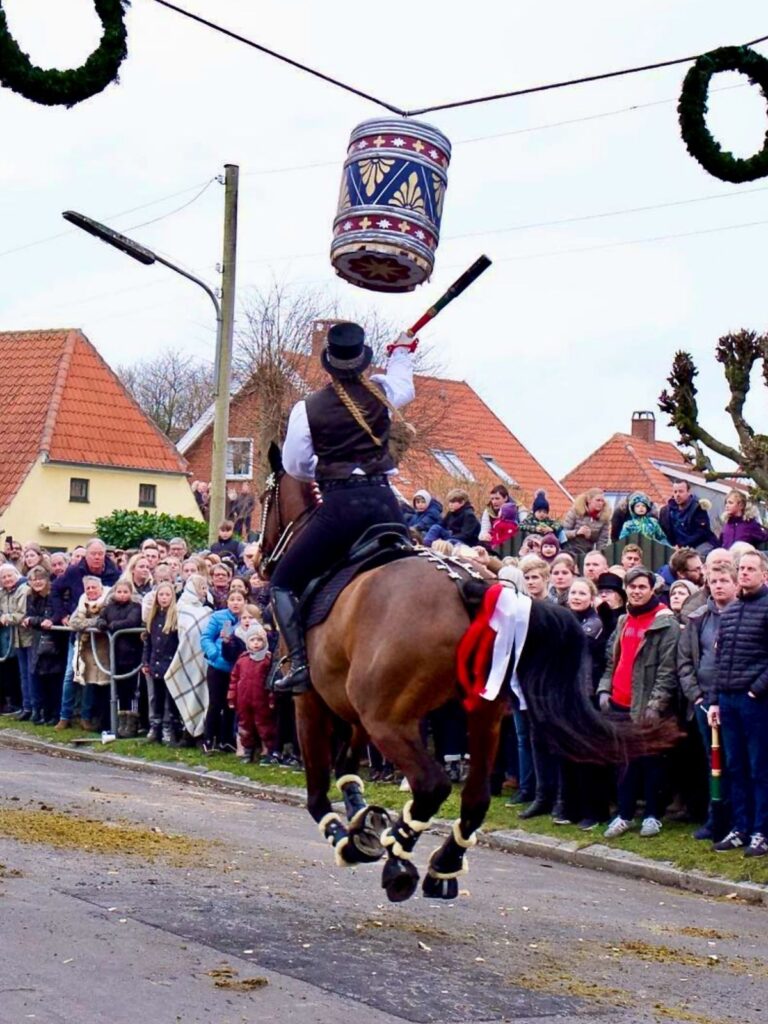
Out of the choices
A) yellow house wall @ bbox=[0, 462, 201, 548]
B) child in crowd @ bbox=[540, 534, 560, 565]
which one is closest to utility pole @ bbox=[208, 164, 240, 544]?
child in crowd @ bbox=[540, 534, 560, 565]

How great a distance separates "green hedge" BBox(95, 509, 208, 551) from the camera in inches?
1246

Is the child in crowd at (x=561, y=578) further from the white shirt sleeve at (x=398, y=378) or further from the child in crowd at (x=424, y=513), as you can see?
the white shirt sleeve at (x=398, y=378)

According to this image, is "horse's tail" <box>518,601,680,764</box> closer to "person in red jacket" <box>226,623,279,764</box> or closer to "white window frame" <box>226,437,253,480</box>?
"person in red jacket" <box>226,623,279,764</box>

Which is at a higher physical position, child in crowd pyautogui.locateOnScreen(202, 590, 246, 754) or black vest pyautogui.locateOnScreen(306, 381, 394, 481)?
black vest pyautogui.locateOnScreen(306, 381, 394, 481)

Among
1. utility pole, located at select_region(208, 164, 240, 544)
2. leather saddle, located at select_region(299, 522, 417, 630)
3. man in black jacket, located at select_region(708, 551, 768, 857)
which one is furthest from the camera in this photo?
utility pole, located at select_region(208, 164, 240, 544)

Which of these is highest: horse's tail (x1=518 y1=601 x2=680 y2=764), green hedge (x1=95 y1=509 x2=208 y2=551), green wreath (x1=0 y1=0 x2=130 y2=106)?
green wreath (x1=0 y1=0 x2=130 y2=106)

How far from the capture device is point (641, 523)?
55.8 feet

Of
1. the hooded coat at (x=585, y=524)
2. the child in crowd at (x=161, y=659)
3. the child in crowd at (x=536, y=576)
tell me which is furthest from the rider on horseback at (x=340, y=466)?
the child in crowd at (x=161, y=659)

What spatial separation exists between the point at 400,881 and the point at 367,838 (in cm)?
60

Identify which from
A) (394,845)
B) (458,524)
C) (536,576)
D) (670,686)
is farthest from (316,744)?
(458,524)

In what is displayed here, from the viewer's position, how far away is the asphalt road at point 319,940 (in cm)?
700

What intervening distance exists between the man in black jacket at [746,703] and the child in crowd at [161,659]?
24.6ft

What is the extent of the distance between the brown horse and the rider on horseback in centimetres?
31

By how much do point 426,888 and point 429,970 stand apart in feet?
1.97
